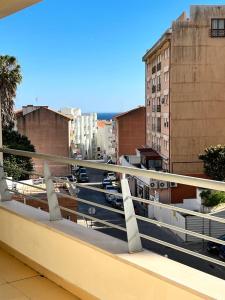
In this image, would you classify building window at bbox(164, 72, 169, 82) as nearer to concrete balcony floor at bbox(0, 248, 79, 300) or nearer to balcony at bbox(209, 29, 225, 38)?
balcony at bbox(209, 29, 225, 38)

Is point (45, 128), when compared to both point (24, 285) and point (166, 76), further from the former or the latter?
point (24, 285)

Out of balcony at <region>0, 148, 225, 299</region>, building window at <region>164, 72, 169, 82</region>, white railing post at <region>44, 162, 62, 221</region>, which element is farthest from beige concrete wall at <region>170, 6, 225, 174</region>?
white railing post at <region>44, 162, 62, 221</region>

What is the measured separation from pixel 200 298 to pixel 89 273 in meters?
0.84

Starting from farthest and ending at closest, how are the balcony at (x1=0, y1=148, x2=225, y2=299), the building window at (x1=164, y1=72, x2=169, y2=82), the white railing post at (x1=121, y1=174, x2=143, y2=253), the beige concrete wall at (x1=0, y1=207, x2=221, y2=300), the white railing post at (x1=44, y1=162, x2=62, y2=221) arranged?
the building window at (x1=164, y1=72, x2=169, y2=82) < the white railing post at (x1=44, y1=162, x2=62, y2=221) < the white railing post at (x1=121, y1=174, x2=143, y2=253) < the beige concrete wall at (x1=0, y1=207, x2=221, y2=300) < the balcony at (x1=0, y1=148, x2=225, y2=299)

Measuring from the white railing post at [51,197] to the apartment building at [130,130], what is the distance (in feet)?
127

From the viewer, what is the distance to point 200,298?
1.82 meters

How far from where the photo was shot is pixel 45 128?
39750 millimetres

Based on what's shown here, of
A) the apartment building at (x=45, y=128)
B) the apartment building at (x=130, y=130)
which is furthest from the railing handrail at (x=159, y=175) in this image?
the apartment building at (x=130, y=130)

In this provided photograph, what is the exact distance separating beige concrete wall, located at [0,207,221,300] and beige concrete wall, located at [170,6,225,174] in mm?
24309

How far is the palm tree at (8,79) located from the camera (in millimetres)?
27906

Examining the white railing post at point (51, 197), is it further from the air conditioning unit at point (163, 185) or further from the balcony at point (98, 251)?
the air conditioning unit at point (163, 185)

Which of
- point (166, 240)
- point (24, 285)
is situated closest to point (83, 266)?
point (24, 285)

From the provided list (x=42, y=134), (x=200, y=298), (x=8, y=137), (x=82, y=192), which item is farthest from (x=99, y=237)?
(x=42, y=134)

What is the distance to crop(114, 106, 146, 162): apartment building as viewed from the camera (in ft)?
137
